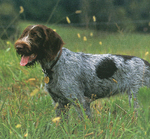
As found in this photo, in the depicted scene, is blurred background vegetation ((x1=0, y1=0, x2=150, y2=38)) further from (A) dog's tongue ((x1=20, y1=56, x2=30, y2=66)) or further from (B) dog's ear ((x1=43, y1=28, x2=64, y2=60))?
(A) dog's tongue ((x1=20, y1=56, x2=30, y2=66))

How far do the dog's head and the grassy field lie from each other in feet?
1.02

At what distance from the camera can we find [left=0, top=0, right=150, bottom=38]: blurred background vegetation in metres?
9.83

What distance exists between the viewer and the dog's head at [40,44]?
2785 mm

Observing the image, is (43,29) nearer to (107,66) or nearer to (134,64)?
(107,66)

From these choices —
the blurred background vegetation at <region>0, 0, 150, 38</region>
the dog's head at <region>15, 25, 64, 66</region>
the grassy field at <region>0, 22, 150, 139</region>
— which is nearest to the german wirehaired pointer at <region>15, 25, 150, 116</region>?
the dog's head at <region>15, 25, 64, 66</region>

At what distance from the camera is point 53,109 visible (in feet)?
11.4

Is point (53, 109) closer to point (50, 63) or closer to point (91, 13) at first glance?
point (50, 63)

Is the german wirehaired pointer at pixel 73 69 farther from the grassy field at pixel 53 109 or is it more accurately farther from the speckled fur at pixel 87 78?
the grassy field at pixel 53 109

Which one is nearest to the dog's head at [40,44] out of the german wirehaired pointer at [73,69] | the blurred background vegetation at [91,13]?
the german wirehaired pointer at [73,69]

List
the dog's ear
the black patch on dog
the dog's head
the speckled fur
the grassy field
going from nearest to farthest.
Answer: the grassy field < the dog's head < the dog's ear < the speckled fur < the black patch on dog

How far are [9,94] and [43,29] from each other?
189cm

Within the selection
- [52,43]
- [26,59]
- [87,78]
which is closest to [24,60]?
[26,59]

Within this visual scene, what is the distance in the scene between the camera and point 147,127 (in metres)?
2.17

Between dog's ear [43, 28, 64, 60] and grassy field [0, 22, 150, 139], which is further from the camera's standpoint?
dog's ear [43, 28, 64, 60]
